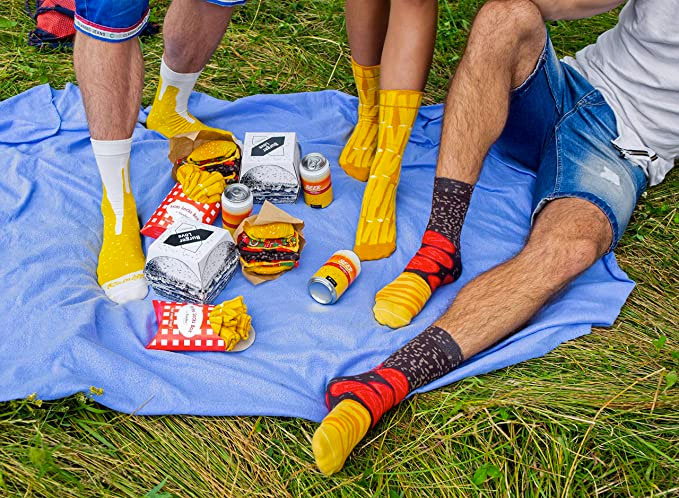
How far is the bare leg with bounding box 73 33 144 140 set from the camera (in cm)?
201

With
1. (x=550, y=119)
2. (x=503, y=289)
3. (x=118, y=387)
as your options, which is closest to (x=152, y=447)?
(x=118, y=387)

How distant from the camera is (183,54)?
2.46m

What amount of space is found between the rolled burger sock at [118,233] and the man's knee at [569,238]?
3.79 feet

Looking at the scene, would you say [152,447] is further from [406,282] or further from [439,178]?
[439,178]

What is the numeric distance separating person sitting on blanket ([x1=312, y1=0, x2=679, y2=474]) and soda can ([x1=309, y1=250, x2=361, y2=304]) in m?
0.12

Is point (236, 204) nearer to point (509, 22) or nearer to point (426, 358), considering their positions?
point (426, 358)

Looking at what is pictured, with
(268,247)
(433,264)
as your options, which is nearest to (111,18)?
(268,247)

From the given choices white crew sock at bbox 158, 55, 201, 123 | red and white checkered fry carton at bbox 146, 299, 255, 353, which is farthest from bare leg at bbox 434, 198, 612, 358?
white crew sock at bbox 158, 55, 201, 123

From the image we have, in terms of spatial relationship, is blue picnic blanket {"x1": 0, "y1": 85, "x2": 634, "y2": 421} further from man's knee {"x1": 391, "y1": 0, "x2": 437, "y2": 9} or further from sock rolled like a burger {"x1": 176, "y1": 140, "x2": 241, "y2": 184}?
man's knee {"x1": 391, "y1": 0, "x2": 437, "y2": 9}

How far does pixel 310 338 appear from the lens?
2.02m

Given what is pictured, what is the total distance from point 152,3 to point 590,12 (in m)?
2.07

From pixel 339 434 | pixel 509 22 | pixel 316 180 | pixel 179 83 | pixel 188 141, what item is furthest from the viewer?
pixel 179 83

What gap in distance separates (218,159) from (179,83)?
0.37 m

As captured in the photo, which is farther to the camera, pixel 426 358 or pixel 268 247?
pixel 268 247
